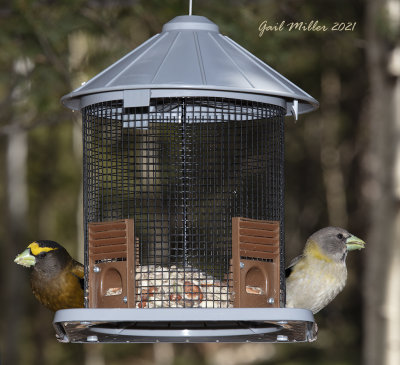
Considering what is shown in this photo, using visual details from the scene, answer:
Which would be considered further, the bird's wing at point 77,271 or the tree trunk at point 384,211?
the tree trunk at point 384,211

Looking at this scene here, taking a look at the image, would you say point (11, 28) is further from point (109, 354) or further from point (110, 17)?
point (109, 354)

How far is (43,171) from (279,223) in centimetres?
2212

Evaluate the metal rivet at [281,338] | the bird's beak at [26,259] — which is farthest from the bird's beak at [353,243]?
the bird's beak at [26,259]

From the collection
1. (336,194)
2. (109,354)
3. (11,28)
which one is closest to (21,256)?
(11,28)

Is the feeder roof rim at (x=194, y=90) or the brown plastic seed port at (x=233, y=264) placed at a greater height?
the feeder roof rim at (x=194, y=90)

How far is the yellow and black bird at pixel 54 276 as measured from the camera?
6.51 metres

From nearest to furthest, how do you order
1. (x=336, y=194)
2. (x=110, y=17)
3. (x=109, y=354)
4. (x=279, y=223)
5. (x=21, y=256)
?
(x=279, y=223)
(x=21, y=256)
(x=110, y=17)
(x=336, y=194)
(x=109, y=354)

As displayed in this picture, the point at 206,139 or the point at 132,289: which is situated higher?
the point at 206,139

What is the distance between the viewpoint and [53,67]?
31.2 ft

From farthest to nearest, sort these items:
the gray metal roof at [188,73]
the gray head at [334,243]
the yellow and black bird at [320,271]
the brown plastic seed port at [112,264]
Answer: the gray head at [334,243], the yellow and black bird at [320,271], the brown plastic seed port at [112,264], the gray metal roof at [188,73]

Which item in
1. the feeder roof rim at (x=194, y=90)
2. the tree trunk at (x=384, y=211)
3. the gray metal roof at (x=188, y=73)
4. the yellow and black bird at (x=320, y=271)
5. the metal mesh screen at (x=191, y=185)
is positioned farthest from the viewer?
the tree trunk at (x=384, y=211)

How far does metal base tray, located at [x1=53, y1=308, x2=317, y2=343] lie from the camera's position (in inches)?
171

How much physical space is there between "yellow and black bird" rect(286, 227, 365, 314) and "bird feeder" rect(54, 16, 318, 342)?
931 mm

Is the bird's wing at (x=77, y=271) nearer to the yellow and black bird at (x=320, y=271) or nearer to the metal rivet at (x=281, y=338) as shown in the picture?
the yellow and black bird at (x=320, y=271)
